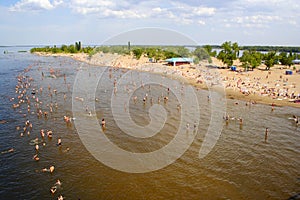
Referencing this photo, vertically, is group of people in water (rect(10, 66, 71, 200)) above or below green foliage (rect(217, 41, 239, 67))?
below

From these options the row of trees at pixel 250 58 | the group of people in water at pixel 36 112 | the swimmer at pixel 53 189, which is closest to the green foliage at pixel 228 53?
Result: the row of trees at pixel 250 58

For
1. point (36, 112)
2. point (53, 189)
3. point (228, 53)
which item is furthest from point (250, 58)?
point (53, 189)

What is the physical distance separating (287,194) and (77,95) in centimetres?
4779

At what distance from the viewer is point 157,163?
28.5 meters

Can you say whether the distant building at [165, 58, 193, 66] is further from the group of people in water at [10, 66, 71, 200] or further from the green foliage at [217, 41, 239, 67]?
the group of people in water at [10, 66, 71, 200]

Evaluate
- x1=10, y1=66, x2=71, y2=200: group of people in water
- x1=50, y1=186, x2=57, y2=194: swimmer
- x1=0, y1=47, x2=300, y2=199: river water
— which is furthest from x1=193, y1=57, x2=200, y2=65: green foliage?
x1=50, y1=186, x2=57, y2=194: swimmer

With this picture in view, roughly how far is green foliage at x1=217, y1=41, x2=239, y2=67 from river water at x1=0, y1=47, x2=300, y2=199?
4802 cm

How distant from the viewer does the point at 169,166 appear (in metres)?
27.9

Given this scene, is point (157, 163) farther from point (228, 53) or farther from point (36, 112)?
point (228, 53)

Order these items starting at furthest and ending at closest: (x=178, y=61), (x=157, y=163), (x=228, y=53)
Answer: (x=178, y=61), (x=228, y=53), (x=157, y=163)

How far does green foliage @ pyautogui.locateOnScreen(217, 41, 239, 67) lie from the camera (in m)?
95.2

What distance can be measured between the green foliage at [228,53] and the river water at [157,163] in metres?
48.0

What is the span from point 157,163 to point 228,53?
7963 cm

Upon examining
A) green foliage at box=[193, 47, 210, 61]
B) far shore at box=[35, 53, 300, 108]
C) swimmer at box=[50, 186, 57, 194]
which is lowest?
swimmer at box=[50, 186, 57, 194]
